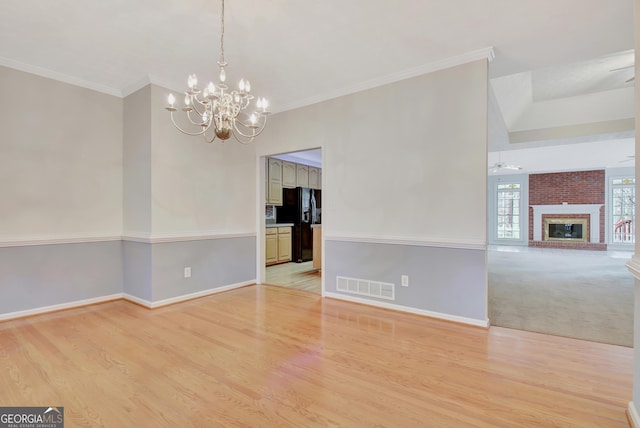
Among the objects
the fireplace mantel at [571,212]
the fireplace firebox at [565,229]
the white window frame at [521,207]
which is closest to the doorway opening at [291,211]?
the white window frame at [521,207]

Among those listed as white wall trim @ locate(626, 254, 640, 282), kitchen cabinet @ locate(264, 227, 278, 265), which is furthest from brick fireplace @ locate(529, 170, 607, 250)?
white wall trim @ locate(626, 254, 640, 282)

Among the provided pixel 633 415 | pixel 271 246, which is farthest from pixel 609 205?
pixel 633 415

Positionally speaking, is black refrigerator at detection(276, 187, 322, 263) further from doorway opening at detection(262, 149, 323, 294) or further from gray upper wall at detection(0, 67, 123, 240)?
gray upper wall at detection(0, 67, 123, 240)

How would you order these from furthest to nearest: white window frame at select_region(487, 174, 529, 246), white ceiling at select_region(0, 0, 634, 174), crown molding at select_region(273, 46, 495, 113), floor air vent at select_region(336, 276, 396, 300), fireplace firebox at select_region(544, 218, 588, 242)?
white window frame at select_region(487, 174, 529, 246) → fireplace firebox at select_region(544, 218, 588, 242) → floor air vent at select_region(336, 276, 396, 300) → crown molding at select_region(273, 46, 495, 113) → white ceiling at select_region(0, 0, 634, 174)

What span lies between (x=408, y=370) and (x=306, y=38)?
9.46 feet

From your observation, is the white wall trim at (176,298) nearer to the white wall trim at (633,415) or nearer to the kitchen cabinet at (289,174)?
the kitchen cabinet at (289,174)

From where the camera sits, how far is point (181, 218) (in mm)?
3891

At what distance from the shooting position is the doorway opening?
6.48 meters

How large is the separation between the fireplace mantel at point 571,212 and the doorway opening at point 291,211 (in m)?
8.48

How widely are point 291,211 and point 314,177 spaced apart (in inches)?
51.9

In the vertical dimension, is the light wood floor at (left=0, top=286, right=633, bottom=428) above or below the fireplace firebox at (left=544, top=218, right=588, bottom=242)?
below

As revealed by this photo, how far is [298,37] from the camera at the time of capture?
9.02 feet

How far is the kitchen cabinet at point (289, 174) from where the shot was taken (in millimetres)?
6945

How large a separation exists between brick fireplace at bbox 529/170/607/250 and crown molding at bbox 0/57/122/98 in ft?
41.3
